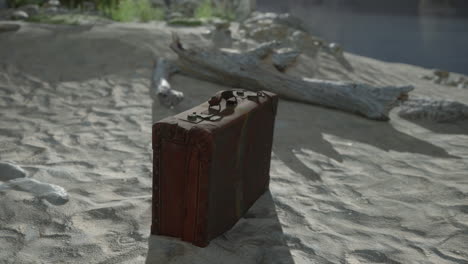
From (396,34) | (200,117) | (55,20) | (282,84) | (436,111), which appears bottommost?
(396,34)

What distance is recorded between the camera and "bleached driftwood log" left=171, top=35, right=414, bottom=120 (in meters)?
4.97

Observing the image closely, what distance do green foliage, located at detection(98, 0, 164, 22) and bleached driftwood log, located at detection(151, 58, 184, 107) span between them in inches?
200

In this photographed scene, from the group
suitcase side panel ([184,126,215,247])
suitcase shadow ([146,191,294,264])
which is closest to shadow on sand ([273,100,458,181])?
suitcase shadow ([146,191,294,264])

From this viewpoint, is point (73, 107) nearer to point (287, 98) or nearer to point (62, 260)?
point (287, 98)

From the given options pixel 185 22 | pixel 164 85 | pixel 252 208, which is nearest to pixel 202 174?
pixel 252 208

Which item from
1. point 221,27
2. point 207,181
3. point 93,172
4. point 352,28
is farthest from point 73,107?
point 352,28

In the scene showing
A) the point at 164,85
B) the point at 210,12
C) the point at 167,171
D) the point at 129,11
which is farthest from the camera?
the point at 210,12

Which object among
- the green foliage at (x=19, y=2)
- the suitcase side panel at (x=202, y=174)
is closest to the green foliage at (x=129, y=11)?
the green foliage at (x=19, y=2)

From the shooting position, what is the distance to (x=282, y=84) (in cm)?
535

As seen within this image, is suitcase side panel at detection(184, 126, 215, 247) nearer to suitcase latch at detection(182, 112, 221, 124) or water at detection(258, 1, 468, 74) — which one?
suitcase latch at detection(182, 112, 221, 124)

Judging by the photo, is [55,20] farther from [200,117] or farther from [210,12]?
[200,117]

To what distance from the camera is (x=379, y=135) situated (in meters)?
4.52

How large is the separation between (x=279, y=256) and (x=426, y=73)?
897cm

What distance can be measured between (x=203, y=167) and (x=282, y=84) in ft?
10.9
